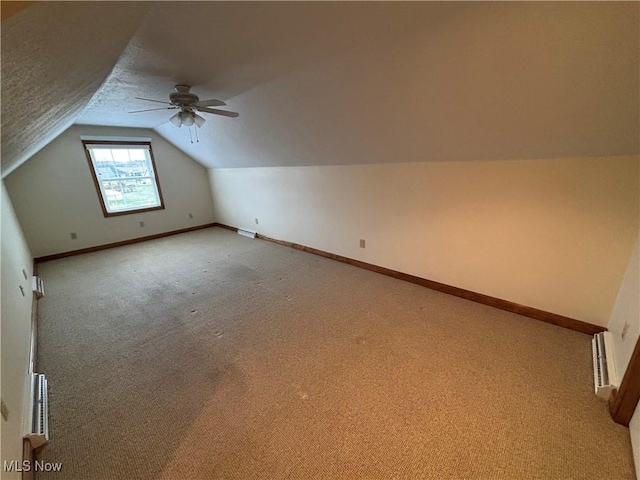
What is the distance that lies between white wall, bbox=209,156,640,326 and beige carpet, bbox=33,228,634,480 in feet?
1.07

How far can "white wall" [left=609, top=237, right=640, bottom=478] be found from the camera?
4.43 ft

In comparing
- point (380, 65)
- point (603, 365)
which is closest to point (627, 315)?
point (603, 365)

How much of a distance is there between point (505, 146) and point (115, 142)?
5.87 metres

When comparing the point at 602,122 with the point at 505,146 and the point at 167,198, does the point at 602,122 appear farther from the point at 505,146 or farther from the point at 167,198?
the point at 167,198

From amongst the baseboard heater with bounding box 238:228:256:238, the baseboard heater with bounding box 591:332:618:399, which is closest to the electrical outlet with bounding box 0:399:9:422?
the baseboard heater with bounding box 591:332:618:399

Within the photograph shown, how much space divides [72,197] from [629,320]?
6.85 metres

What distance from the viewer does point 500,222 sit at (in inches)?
→ 94.7

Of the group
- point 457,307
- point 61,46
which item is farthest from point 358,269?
point 61,46

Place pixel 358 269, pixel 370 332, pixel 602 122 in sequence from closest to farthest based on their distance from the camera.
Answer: pixel 602 122 → pixel 370 332 → pixel 358 269

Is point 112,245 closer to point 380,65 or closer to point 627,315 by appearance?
point 380,65

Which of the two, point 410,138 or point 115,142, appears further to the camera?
point 115,142

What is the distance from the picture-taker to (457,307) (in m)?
2.59

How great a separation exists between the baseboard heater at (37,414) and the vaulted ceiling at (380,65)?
5.35 ft

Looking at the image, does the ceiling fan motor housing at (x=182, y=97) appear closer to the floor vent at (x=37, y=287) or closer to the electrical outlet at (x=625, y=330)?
the floor vent at (x=37, y=287)
